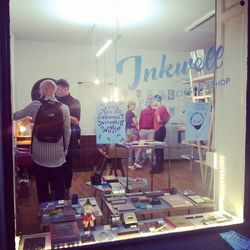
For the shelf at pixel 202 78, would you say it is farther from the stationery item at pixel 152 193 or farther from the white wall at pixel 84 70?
the stationery item at pixel 152 193

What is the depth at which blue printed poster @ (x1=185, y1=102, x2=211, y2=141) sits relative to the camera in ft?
7.63

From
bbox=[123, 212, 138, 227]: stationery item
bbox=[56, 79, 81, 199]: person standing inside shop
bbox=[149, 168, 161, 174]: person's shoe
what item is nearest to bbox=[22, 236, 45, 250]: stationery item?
bbox=[56, 79, 81, 199]: person standing inside shop

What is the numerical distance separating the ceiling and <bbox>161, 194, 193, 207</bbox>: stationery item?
1.32 m

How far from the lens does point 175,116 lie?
7.55 ft

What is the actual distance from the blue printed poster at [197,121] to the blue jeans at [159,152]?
20 cm

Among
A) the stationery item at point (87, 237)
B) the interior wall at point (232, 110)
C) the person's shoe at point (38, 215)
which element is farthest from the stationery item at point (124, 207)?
the interior wall at point (232, 110)

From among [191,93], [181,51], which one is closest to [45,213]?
[191,93]

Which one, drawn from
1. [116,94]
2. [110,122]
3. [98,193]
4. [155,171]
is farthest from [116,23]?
[98,193]

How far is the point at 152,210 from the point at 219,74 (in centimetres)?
128

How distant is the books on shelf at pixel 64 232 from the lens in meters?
1.88

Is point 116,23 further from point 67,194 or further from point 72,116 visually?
point 67,194

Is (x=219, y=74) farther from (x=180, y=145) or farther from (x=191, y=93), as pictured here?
(x=180, y=145)

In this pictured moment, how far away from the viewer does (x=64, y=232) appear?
195cm

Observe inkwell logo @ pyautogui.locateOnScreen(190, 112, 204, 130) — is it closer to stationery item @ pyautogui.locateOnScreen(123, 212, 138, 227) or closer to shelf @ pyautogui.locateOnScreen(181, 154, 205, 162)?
shelf @ pyautogui.locateOnScreen(181, 154, 205, 162)
